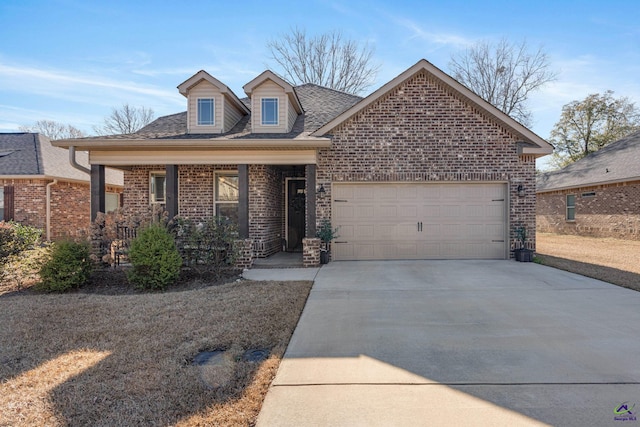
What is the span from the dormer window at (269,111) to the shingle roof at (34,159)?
31.9ft

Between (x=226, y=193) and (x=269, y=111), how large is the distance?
2.83m

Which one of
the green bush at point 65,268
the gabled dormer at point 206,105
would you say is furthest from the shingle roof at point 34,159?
the green bush at point 65,268

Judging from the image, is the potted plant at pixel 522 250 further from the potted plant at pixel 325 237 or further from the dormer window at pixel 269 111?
the dormer window at pixel 269 111

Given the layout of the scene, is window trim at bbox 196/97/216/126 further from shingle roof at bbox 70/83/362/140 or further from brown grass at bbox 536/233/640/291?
brown grass at bbox 536/233/640/291

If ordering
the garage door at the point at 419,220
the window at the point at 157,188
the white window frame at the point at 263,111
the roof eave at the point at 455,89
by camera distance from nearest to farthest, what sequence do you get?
1. the roof eave at the point at 455,89
2. the garage door at the point at 419,220
3. the white window frame at the point at 263,111
4. the window at the point at 157,188

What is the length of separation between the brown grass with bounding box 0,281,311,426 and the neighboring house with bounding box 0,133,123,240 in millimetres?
9652

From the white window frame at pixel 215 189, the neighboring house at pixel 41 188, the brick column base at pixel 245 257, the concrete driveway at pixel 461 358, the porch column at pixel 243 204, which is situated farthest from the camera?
the neighboring house at pixel 41 188

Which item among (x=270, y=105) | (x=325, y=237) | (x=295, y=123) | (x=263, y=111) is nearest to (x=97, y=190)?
(x=263, y=111)

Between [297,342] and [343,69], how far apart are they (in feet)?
77.2

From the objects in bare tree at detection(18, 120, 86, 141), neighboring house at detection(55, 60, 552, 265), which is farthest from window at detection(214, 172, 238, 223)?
bare tree at detection(18, 120, 86, 141)

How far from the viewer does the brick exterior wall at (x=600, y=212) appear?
50.9 feet

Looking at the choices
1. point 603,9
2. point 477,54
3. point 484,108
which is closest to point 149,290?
point 484,108

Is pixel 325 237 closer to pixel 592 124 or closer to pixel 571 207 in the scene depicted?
pixel 571 207

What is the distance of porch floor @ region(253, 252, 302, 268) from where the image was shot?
919 centimetres
